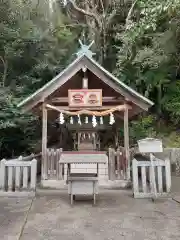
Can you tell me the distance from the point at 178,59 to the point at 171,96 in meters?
2.12

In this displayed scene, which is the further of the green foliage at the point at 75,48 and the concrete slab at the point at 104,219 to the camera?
the green foliage at the point at 75,48

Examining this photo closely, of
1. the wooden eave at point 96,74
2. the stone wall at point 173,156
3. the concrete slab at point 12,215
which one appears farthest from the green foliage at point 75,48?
the concrete slab at point 12,215

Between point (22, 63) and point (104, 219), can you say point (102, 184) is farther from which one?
point (22, 63)

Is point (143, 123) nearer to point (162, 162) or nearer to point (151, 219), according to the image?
point (162, 162)

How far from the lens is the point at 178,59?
Answer: 1333 centimetres

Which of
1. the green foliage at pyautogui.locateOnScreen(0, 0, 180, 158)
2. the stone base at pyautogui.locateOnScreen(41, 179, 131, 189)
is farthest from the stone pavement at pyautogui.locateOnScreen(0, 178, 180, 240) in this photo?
the green foliage at pyautogui.locateOnScreen(0, 0, 180, 158)

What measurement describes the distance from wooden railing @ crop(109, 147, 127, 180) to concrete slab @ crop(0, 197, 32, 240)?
8.72 ft

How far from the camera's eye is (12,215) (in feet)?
16.3

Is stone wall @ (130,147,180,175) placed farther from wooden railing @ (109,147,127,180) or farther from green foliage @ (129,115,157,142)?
wooden railing @ (109,147,127,180)

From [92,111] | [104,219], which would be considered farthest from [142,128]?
[104,219]

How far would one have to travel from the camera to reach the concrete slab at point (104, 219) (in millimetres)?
3979

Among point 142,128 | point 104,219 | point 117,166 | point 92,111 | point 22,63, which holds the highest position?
point 22,63

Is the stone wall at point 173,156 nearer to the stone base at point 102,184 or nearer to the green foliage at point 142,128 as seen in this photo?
the green foliage at point 142,128

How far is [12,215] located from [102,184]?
336 centimetres
